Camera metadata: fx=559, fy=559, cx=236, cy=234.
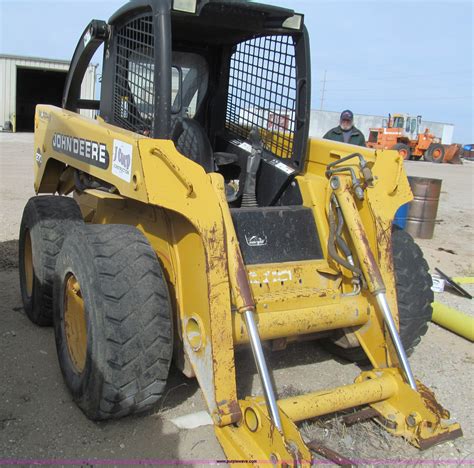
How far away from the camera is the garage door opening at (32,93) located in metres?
31.4

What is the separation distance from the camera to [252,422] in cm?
255

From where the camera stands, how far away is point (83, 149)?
11.3 feet

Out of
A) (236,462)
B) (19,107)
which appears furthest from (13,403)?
(19,107)

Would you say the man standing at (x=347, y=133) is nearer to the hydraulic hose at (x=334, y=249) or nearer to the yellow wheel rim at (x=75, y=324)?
the hydraulic hose at (x=334, y=249)

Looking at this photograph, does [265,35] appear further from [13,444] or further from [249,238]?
[13,444]

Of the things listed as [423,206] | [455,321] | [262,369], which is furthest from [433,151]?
[262,369]

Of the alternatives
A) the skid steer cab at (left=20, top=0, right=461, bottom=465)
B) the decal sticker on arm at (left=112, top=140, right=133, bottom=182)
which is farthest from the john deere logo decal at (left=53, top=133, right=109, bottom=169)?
the decal sticker on arm at (left=112, top=140, right=133, bottom=182)

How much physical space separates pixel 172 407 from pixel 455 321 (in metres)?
2.57

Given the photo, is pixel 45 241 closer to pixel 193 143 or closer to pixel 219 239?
pixel 193 143

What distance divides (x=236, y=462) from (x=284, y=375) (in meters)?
1.19

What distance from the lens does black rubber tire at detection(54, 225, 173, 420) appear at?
107 inches

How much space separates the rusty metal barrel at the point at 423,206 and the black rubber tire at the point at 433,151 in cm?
2114

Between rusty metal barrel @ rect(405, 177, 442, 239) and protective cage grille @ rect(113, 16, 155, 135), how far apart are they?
525 cm

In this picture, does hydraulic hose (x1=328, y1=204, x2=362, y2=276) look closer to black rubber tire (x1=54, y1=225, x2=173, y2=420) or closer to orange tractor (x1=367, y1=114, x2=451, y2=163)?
black rubber tire (x1=54, y1=225, x2=173, y2=420)
